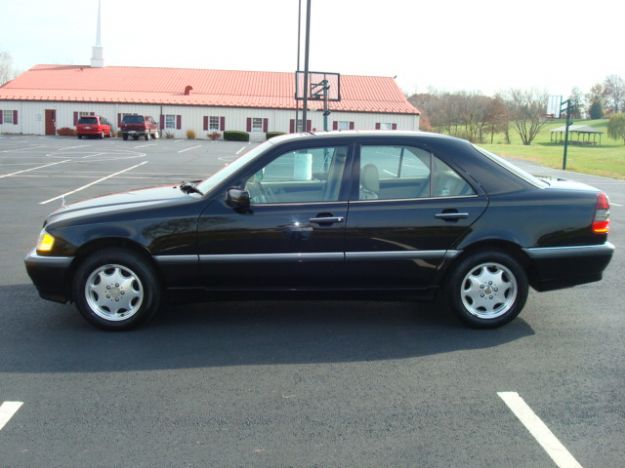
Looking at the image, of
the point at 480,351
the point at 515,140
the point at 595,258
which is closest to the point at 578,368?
the point at 480,351

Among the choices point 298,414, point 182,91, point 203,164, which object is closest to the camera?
point 298,414

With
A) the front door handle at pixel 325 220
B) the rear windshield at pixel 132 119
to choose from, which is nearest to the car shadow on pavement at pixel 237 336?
the front door handle at pixel 325 220

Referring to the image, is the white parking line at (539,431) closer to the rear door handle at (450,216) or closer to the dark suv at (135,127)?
the rear door handle at (450,216)

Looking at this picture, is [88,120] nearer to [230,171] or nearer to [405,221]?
[230,171]

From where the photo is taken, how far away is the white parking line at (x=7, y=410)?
4102 mm

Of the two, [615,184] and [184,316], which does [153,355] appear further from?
[615,184]

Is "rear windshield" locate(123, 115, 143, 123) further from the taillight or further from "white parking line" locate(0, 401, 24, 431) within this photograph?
"white parking line" locate(0, 401, 24, 431)

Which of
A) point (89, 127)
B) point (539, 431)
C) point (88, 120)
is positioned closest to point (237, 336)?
point (539, 431)

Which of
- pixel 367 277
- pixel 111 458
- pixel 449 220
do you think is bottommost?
pixel 111 458

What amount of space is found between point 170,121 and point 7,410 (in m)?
60.2

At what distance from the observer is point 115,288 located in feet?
19.0

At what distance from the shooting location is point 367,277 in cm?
581

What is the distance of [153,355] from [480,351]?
239cm

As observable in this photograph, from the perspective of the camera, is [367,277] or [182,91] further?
[182,91]
